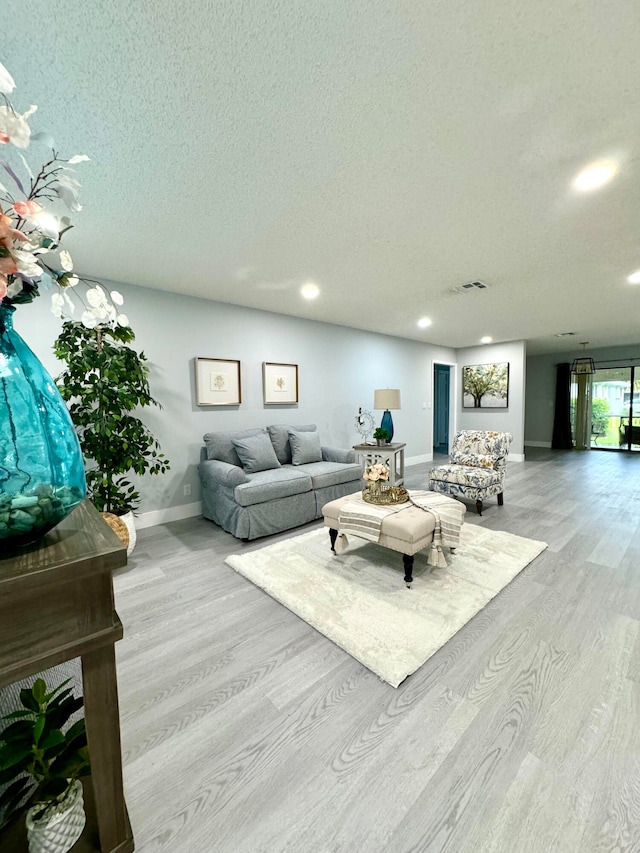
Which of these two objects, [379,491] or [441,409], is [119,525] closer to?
[379,491]

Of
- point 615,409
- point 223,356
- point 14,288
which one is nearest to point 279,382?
point 223,356

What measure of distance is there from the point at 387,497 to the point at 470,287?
2442 mm

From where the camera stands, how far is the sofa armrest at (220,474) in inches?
125

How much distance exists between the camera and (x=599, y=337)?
6.71 m

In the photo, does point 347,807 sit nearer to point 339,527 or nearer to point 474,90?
point 339,527

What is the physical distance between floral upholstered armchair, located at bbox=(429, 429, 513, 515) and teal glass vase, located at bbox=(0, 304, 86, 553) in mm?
3868

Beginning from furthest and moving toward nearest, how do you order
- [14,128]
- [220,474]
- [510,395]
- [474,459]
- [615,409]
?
1. [615,409]
2. [510,395]
3. [474,459]
4. [220,474]
5. [14,128]

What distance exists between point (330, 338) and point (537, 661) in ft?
14.4

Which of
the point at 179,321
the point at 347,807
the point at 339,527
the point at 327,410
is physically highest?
the point at 179,321

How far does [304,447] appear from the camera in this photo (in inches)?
162

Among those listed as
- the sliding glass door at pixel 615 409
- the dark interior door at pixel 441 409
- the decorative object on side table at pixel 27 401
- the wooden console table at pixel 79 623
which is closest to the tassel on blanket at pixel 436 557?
the wooden console table at pixel 79 623

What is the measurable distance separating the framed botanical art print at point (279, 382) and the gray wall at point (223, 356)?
0.09 metres

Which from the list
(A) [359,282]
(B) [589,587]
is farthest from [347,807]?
(A) [359,282]

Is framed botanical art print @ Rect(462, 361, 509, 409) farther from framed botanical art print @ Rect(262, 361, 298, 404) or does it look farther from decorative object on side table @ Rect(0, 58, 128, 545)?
decorative object on side table @ Rect(0, 58, 128, 545)
